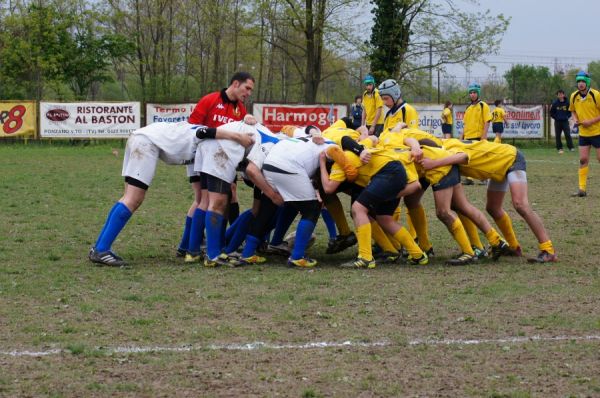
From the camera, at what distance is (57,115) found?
107 feet

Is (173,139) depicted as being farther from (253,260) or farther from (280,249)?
(280,249)

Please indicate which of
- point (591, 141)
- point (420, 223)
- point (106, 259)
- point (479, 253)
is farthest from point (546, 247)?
point (591, 141)

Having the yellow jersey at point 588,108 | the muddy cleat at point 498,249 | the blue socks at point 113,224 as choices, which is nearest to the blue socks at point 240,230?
the blue socks at point 113,224

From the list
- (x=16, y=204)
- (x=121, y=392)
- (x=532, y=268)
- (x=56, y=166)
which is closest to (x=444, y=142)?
(x=532, y=268)

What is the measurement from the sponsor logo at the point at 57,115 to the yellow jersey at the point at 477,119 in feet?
60.9

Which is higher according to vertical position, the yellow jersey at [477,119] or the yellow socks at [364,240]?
the yellow jersey at [477,119]

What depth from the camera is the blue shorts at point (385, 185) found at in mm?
9289

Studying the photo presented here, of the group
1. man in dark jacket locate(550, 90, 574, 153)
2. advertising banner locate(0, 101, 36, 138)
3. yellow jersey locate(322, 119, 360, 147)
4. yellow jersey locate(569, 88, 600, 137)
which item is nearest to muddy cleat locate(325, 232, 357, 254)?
yellow jersey locate(322, 119, 360, 147)

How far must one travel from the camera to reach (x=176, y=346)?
20.7ft

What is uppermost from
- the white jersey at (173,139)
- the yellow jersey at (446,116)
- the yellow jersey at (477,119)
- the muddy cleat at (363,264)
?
the yellow jersey at (446,116)

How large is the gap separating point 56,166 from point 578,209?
13339 mm

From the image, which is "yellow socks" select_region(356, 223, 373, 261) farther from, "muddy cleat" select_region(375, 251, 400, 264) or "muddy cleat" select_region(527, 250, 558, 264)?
"muddy cleat" select_region(527, 250, 558, 264)

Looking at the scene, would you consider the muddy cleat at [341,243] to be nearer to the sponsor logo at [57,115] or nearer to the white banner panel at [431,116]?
the sponsor logo at [57,115]

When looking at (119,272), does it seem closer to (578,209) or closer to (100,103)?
(578,209)
